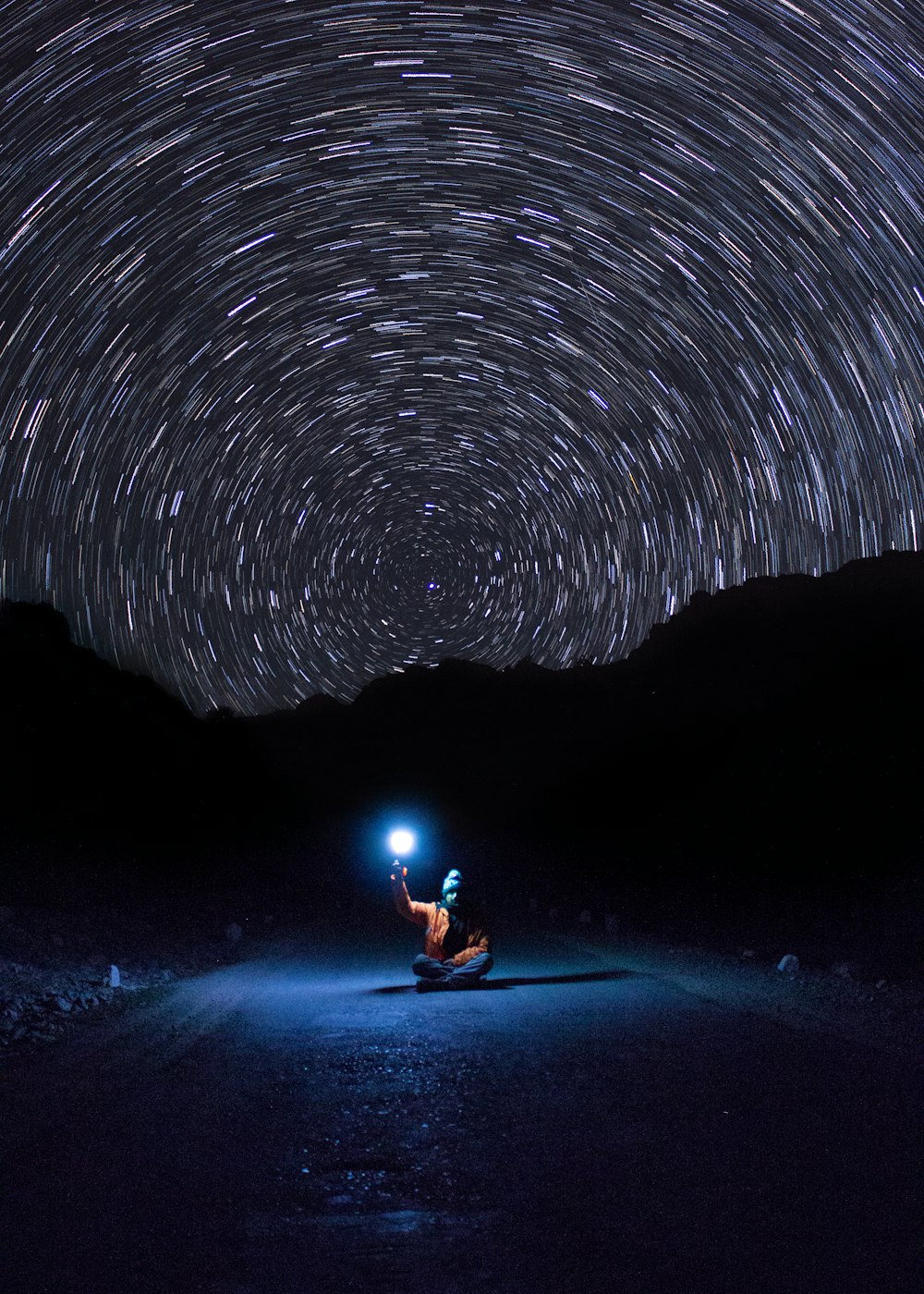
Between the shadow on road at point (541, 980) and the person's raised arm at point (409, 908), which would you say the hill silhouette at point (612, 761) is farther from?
the person's raised arm at point (409, 908)

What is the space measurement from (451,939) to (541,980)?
3.53 feet

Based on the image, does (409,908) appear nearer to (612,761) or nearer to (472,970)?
(472,970)

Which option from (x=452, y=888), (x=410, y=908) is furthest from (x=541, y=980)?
(x=410, y=908)

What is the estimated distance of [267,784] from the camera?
63.3 m

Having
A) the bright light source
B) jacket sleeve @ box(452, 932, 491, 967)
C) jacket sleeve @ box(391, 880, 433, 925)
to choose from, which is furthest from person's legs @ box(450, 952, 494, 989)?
the bright light source

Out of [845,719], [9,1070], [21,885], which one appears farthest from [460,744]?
[9,1070]

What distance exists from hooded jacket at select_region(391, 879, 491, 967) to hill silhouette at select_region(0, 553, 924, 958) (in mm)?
9572

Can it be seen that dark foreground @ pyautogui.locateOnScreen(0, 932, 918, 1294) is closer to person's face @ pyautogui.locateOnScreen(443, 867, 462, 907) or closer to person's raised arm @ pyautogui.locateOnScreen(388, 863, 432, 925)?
person's face @ pyautogui.locateOnScreen(443, 867, 462, 907)

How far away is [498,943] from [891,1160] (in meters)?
14.5

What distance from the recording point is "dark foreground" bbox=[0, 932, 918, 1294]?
350 centimetres

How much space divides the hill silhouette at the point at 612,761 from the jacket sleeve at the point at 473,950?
9.54 m

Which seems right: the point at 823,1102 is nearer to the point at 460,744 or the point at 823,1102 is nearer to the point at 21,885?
the point at 21,885

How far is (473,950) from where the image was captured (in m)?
12.3

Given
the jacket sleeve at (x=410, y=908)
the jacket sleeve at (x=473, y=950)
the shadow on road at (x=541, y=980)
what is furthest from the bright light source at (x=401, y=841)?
the shadow on road at (x=541, y=980)
